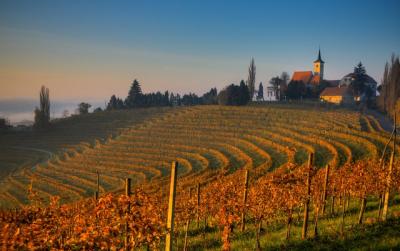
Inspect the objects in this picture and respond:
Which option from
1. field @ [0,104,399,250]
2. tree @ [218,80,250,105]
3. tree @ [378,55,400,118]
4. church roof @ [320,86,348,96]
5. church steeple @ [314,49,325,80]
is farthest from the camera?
church steeple @ [314,49,325,80]

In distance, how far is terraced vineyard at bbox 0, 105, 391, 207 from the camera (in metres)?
43.2

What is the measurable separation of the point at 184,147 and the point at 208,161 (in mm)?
12439

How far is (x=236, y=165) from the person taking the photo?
4475 cm

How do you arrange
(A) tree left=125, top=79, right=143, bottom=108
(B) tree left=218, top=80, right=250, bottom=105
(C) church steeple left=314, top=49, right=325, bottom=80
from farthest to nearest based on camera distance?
(C) church steeple left=314, top=49, right=325, bottom=80
(A) tree left=125, top=79, right=143, bottom=108
(B) tree left=218, top=80, right=250, bottom=105

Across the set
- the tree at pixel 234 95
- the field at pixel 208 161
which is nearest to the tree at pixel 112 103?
the field at pixel 208 161

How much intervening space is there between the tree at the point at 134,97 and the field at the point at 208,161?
74.8 ft

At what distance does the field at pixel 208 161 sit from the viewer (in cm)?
1622

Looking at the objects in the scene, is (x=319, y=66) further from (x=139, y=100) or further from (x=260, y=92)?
(x=139, y=100)

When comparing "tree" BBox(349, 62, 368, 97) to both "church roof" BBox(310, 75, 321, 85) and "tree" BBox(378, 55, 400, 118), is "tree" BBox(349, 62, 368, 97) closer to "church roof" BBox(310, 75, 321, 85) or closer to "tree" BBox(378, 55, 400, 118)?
"tree" BBox(378, 55, 400, 118)

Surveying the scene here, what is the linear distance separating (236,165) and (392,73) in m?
50.6

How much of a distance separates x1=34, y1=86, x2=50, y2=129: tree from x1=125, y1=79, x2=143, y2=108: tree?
1137 inches

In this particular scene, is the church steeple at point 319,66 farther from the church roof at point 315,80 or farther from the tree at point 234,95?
the tree at point 234,95

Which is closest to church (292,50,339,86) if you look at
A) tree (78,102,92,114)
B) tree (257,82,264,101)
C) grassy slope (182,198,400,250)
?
tree (257,82,264,101)

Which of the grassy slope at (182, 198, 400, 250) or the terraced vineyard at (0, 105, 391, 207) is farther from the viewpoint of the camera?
the terraced vineyard at (0, 105, 391, 207)
